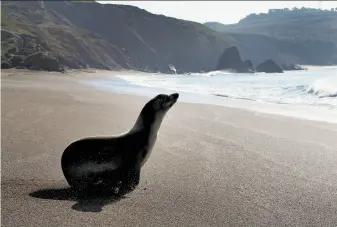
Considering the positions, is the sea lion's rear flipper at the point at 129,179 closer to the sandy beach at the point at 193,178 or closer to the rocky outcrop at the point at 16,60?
the sandy beach at the point at 193,178

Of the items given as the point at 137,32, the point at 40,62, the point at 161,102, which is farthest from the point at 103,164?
the point at 137,32

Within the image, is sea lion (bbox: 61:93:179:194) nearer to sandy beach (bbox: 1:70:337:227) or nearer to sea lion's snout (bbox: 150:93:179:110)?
sandy beach (bbox: 1:70:337:227)

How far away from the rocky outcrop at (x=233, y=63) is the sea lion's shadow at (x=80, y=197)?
5721 inches

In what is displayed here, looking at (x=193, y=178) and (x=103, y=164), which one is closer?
(x=103, y=164)

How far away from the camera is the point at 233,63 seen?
15138cm

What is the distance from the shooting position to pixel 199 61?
17338 cm

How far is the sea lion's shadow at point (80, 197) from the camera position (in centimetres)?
478

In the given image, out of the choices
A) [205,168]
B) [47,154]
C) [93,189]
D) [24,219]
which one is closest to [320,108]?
[205,168]

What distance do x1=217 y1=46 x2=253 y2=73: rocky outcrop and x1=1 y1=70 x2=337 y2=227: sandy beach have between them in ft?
460

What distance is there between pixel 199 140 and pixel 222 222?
486cm

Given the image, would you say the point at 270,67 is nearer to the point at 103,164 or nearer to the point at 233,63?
the point at 233,63

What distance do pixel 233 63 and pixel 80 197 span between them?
149559mm

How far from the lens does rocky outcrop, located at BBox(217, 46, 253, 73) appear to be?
150 metres

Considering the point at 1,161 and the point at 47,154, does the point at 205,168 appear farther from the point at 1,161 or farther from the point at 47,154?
the point at 1,161
